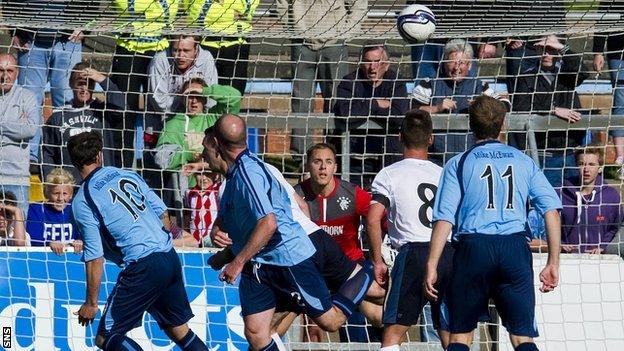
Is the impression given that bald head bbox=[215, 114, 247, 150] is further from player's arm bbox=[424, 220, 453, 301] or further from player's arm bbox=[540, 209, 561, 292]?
player's arm bbox=[540, 209, 561, 292]

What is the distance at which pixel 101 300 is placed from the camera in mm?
10633

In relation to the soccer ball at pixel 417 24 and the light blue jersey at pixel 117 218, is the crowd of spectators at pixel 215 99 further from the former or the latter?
the light blue jersey at pixel 117 218

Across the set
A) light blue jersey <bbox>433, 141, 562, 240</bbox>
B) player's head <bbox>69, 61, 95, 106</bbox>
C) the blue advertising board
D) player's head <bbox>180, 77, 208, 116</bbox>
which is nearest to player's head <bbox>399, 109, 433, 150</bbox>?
light blue jersey <bbox>433, 141, 562, 240</bbox>

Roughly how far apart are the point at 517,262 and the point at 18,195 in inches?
191

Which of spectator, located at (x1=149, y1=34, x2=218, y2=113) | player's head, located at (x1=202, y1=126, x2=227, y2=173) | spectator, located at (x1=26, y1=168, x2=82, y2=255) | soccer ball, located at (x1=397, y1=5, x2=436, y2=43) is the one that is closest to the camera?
player's head, located at (x1=202, y1=126, x2=227, y2=173)

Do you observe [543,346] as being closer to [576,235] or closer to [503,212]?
[576,235]

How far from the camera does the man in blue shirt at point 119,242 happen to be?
8.74 metres

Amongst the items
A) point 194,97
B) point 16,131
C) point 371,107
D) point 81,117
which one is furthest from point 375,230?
point 16,131

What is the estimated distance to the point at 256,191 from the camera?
8.20m

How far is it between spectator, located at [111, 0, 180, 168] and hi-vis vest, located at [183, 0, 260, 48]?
0.62 feet

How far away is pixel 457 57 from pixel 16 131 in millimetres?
3772

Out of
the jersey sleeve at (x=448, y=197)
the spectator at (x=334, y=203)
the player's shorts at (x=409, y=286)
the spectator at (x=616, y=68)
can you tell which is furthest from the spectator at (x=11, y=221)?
the spectator at (x=616, y=68)

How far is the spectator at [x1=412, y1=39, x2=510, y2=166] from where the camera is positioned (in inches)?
448

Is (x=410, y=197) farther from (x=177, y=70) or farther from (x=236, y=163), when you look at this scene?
(x=177, y=70)
